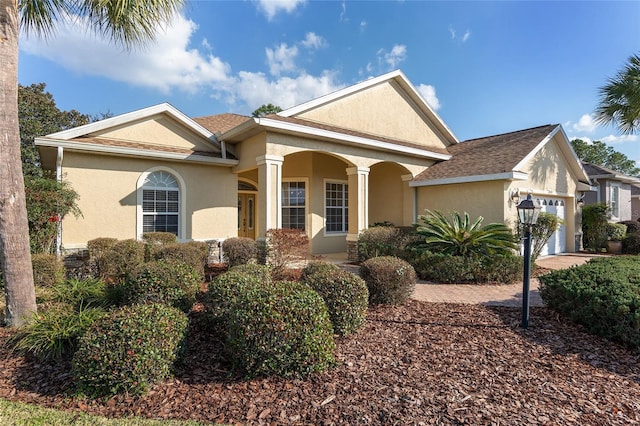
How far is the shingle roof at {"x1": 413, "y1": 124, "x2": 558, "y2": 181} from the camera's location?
11.2m

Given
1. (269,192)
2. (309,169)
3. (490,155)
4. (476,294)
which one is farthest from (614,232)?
(269,192)

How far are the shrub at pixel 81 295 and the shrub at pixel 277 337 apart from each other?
10.2 feet

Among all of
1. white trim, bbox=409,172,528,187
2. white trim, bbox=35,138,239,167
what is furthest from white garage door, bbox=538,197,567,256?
white trim, bbox=35,138,239,167

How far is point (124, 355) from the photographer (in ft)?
10.5

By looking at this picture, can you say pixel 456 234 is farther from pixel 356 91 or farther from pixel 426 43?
pixel 426 43

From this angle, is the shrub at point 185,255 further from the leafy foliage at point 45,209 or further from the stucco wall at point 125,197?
the leafy foliage at point 45,209

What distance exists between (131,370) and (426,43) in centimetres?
1352

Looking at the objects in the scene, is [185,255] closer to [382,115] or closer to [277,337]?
[277,337]

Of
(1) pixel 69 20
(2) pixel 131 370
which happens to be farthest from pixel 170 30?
(2) pixel 131 370

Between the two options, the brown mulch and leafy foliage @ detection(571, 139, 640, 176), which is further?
leafy foliage @ detection(571, 139, 640, 176)

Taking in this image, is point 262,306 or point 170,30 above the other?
point 170,30

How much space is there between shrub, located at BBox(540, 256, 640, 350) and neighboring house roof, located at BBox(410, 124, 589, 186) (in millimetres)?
5129

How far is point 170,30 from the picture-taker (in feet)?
19.1

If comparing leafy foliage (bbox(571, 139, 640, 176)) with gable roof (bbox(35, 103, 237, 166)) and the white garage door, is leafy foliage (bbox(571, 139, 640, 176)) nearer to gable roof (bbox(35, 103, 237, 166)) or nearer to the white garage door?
the white garage door
